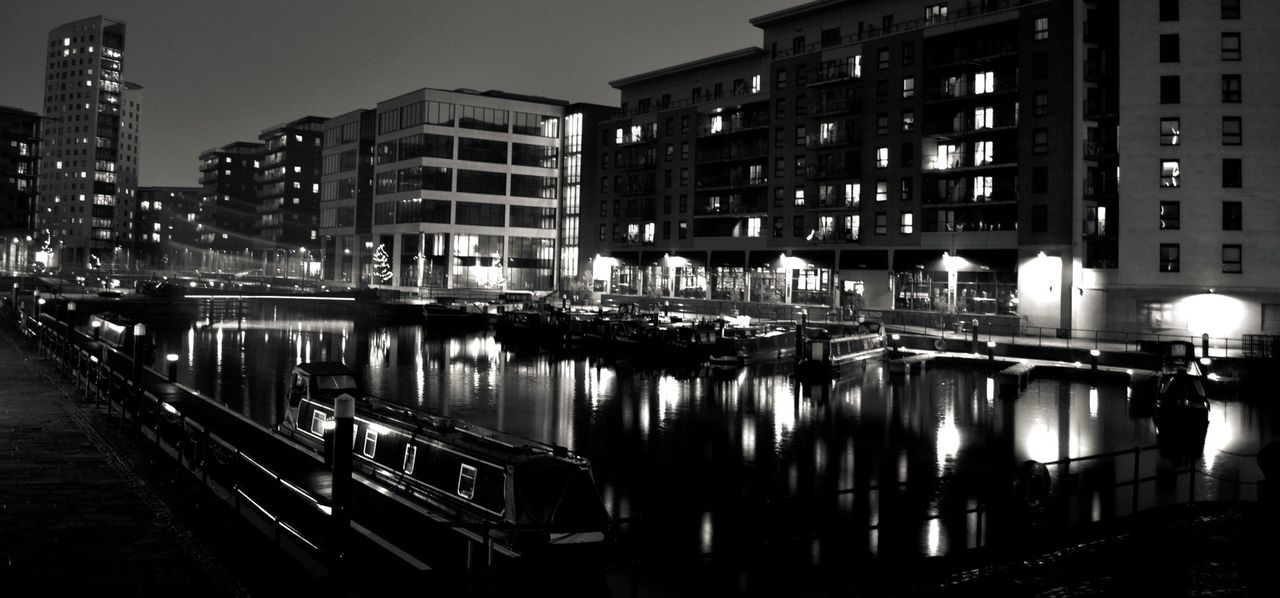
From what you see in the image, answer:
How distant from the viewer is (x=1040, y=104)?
66875mm

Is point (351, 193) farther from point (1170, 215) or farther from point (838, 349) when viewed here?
point (1170, 215)

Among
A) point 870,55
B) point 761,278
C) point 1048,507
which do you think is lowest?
point 1048,507

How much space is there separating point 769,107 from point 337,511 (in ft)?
272

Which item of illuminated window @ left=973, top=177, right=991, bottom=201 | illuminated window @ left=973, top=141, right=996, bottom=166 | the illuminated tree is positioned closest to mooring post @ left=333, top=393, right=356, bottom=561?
illuminated window @ left=973, top=177, right=991, bottom=201

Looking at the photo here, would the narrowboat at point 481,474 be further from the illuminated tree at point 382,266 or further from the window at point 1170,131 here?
the illuminated tree at point 382,266

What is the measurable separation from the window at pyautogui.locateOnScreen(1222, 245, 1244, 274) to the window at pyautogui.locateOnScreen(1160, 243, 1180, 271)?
2586mm

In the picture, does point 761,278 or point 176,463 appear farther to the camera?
point 761,278

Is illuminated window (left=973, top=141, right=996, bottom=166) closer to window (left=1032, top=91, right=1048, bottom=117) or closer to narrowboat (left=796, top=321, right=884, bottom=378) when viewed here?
window (left=1032, top=91, right=1048, bottom=117)

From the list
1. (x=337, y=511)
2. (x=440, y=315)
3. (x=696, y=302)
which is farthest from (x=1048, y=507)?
(x=696, y=302)

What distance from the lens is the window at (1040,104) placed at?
66562mm

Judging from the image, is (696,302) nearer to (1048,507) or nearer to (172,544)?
(1048,507)

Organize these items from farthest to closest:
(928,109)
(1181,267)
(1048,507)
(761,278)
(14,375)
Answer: (761,278) → (928,109) → (1181,267) → (14,375) → (1048,507)

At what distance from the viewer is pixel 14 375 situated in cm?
3105

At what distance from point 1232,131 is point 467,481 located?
201 ft
